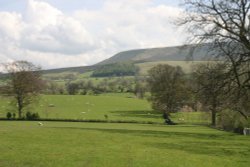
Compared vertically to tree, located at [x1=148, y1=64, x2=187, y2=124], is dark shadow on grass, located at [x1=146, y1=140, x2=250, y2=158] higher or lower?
lower

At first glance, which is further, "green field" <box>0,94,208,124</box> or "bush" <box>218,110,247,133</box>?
"green field" <box>0,94,208,124</box>

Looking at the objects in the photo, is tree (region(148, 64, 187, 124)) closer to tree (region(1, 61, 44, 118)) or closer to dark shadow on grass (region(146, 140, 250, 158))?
tree (region(1, 61, 44, 118))

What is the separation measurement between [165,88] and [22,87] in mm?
34995

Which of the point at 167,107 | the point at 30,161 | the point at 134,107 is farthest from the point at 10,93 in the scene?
the point at 30,161

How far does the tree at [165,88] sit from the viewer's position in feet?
327

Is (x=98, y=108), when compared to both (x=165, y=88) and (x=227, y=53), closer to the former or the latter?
(x=165, y=88)

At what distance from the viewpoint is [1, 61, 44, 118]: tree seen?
92.4 metres

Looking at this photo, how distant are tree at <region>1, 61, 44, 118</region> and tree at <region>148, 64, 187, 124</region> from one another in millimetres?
28684

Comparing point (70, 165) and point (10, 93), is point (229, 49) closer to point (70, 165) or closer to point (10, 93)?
point (70, 165)

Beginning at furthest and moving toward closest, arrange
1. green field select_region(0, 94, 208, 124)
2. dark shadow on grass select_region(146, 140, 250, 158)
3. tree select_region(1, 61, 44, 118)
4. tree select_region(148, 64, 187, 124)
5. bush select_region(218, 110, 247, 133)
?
green field select_region(0, 94, 208, 124), tree select_region(148, 64, 187, 124), tree select_region(1, 61, 44, 118), bush select_region(218, 110, 247, 133), dark shadow on grass select_region(146, 140, 250, 158)

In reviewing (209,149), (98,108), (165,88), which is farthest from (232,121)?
(98,108)

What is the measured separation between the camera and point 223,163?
2348 centimetres

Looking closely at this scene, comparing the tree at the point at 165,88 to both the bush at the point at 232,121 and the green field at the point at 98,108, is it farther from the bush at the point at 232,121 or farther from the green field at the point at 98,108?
the bush at the point at 232,121

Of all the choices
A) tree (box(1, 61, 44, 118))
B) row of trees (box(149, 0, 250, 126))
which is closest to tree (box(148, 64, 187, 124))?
tree (box(1, 61, 44, 118))
